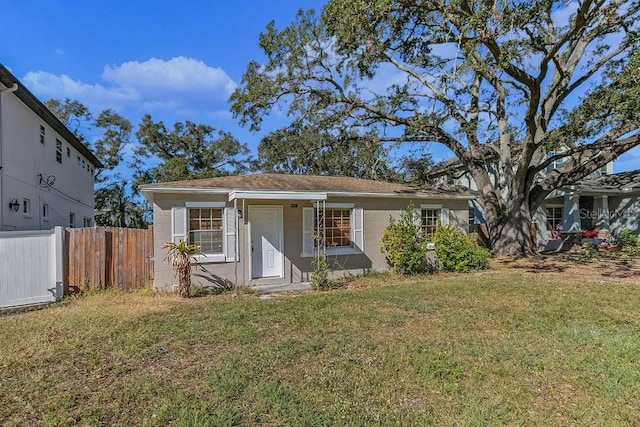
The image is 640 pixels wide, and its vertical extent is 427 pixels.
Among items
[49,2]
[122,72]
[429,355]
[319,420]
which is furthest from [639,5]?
[122,72]

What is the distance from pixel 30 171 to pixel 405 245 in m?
12.1

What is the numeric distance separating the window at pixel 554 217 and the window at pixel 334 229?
1394cm

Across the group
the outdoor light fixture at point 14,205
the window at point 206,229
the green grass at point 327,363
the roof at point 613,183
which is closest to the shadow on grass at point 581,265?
the green grass at point 327,363

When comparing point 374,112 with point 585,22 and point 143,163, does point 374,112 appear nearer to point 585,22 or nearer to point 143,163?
point 585,22

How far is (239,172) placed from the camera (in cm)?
3097

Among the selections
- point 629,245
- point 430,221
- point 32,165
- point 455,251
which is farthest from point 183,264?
point 629,245

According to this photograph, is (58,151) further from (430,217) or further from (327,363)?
(327,363)

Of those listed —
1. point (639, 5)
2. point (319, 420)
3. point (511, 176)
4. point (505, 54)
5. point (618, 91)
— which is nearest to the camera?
point (319, 420)

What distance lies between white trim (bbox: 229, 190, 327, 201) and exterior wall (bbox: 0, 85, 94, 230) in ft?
21.2

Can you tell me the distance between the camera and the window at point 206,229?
9.50 meters

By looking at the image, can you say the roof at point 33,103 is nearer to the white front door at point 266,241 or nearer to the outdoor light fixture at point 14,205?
the outdoor light fixture at point 14,205

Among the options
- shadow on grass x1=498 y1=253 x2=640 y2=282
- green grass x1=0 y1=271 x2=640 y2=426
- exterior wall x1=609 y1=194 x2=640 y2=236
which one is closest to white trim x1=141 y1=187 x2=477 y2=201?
green grass x1=0 y1=271 x2=640 y2=426

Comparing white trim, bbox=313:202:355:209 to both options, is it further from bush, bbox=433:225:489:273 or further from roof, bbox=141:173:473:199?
bush, bbox=433:225:489:273

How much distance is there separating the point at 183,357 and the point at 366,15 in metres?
9.92
